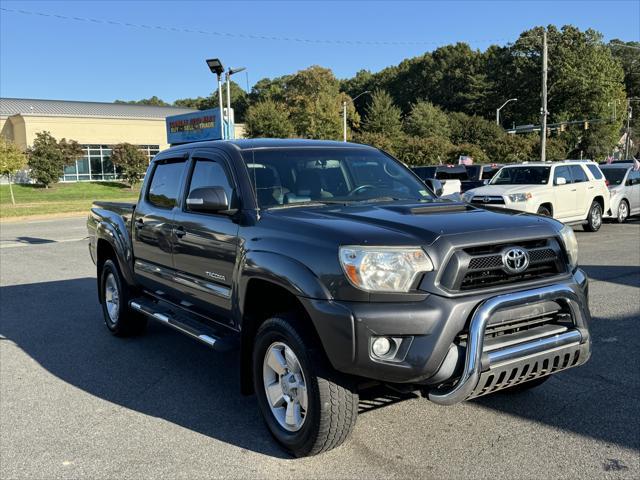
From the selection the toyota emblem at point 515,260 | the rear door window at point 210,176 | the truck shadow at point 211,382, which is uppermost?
the rear door window at point 210,176

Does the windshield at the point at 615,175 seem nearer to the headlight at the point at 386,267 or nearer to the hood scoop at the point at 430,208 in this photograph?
the hood scoop at the point at 430,208

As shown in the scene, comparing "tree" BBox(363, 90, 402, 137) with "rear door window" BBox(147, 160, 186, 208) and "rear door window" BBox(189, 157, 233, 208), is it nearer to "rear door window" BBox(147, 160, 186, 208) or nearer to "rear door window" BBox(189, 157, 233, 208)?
"rear door window" BBox(147, 160, 186, 208)

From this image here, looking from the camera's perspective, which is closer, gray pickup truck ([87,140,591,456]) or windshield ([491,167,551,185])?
gray pickup truck ([87,140,591,456])

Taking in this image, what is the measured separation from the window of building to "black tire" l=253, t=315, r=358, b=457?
51334 millimetres

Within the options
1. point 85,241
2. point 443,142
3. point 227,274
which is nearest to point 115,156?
point 443,142

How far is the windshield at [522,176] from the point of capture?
13.7 meters

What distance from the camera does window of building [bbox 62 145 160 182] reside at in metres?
51.6

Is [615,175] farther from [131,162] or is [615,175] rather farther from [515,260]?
[131,162]

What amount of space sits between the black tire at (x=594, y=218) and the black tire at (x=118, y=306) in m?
12.2

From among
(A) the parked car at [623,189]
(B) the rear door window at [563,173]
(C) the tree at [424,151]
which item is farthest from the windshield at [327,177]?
(C) the tree at [424,151]

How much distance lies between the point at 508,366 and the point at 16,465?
2973 mm

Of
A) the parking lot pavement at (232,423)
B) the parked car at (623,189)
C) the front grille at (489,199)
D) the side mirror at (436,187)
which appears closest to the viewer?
the parking lot pavement at (232,423)

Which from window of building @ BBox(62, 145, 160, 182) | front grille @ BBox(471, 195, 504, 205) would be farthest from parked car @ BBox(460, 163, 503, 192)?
window of building @ BBox(62, 145, 160, 182)

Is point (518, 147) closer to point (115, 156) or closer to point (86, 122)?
point (115, 156)
